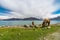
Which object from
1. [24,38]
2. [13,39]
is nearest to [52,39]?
[24,38]

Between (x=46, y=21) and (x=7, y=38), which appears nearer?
(x=7, y=38)

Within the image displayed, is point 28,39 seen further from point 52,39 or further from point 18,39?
point 52,39

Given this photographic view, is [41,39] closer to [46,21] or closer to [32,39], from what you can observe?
[32,39]

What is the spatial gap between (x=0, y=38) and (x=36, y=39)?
499cm

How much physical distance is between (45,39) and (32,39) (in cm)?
182

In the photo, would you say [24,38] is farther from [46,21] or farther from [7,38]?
[46,21]

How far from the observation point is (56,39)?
25188 millimetres

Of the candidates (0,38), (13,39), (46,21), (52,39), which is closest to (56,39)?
(52,39)

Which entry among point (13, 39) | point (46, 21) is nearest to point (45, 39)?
point (13, 39)

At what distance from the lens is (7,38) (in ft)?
80.1

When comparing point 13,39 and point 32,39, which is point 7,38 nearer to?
point 13,39

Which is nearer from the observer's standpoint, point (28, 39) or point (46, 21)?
point (28, 39)

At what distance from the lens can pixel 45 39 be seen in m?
25.3

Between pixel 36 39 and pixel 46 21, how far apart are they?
74.1ft
